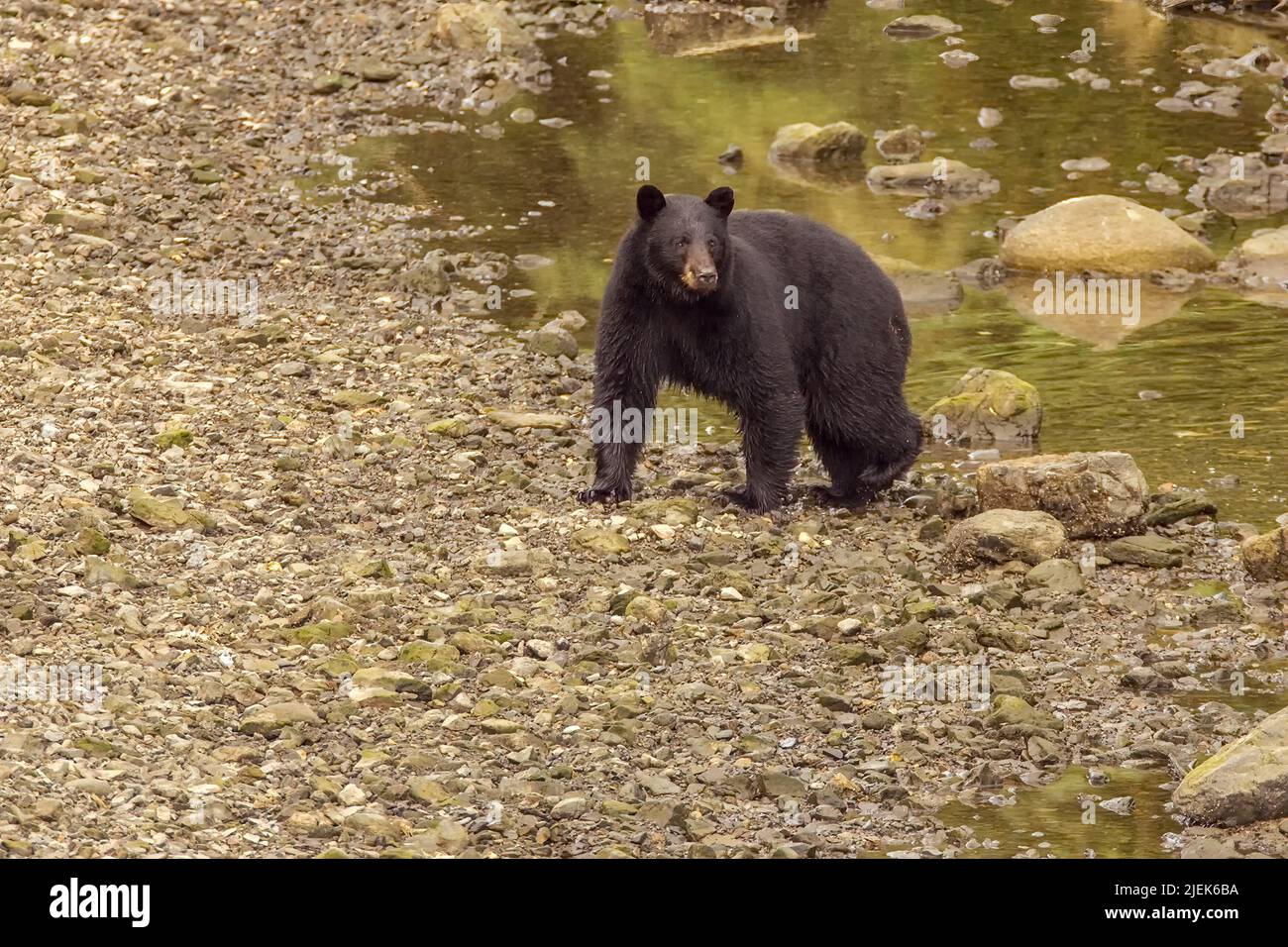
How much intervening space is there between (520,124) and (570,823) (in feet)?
42.1

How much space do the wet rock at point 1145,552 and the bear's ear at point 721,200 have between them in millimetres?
2548

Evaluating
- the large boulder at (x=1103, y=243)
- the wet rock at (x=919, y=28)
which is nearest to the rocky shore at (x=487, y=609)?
the large boulder at (x=1103, y=243)

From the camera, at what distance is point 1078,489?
9570mm

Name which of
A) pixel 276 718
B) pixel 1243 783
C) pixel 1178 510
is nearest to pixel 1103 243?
pixel 1178 510

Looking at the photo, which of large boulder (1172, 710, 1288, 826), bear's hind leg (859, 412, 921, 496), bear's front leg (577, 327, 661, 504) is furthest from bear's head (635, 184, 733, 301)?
large boulder (1172, 710, 1288, 826)

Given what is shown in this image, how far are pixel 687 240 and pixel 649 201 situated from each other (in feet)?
1.01

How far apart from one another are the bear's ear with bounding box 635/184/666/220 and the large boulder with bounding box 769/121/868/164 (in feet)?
26.9

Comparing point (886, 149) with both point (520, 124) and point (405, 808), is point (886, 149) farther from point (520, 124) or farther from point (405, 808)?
point (405, 808)

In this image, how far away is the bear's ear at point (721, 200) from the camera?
941 centimetres

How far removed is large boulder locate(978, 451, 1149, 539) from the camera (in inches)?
375

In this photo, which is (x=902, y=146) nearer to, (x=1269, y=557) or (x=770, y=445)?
(x=770, y=445)

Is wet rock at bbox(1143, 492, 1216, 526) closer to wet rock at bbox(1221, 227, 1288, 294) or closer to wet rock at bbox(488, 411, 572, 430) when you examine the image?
wet rock at bbox(488, 411, 572, 430)

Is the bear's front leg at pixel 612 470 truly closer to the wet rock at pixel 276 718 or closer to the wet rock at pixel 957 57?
the wet rock at pixel 276 718

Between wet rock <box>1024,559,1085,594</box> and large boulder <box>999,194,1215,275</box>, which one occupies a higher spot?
large boulder <box>999,194,1215,275</box>
